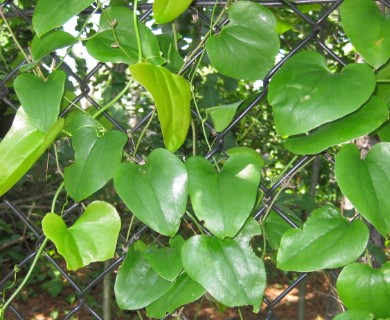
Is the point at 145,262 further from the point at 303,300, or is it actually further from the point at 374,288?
the point at 303,300

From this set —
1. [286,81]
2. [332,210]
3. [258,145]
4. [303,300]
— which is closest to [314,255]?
[332,210]

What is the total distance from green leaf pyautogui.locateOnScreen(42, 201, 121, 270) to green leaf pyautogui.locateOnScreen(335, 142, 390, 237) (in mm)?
Result: 247

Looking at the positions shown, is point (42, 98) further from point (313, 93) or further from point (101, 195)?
point (101, 195)

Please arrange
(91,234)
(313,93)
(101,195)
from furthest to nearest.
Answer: (101,195), (91,234), (313,93)

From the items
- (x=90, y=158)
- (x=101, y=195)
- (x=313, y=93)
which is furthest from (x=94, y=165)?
(x=101, y=195)

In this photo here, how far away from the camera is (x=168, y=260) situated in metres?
0.62

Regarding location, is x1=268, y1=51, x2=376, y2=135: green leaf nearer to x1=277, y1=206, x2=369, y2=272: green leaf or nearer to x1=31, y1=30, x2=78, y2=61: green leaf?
x1=277, y1=206, x2=369, y2=272: green leaf

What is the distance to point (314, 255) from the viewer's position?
55 cm

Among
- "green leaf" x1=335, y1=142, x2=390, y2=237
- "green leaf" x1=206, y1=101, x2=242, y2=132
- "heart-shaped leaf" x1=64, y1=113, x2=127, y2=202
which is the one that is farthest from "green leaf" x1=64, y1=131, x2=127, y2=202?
"green leaf" x1=335, y1=142, x2=390, y2=237

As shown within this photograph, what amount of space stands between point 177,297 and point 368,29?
34cm

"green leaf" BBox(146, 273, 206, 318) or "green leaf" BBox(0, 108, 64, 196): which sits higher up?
"green leaf" BBox(0, 108, 64, 196)

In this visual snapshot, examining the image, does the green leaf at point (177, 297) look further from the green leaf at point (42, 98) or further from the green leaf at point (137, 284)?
the green leaf at point (42, 98)

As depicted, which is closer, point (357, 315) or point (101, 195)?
point (357, 315)

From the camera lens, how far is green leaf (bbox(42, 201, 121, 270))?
24.1 inches
